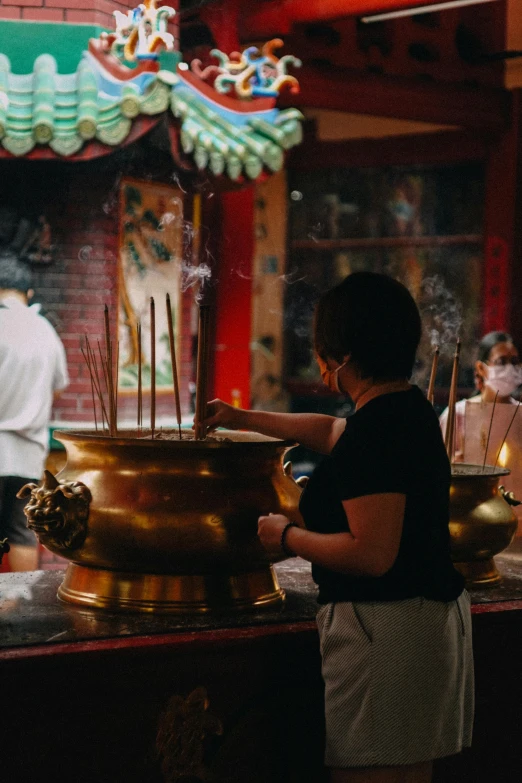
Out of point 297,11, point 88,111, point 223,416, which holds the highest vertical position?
point 297,11

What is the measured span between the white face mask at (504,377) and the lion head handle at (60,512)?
1997 mm

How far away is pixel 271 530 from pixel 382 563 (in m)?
0.23

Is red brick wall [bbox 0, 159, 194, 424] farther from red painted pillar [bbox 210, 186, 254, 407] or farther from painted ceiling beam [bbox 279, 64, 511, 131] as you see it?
red painted pillar [bbox 210, 186, 254, 407]

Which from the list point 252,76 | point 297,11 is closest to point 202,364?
point 252,76

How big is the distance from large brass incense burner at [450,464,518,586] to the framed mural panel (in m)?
3.13

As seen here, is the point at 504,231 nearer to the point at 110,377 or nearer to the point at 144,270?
the point at 144,270

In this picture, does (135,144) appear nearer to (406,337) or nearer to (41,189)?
(41,189)

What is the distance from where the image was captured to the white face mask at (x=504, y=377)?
349 centimetres

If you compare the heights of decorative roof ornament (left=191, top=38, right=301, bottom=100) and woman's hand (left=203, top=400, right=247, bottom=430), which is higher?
decorative roof ornament (left=191, top=38, right=301, bottom=100)

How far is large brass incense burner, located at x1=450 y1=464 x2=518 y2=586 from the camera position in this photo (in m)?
2.06

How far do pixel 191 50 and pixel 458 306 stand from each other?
2.33 metres

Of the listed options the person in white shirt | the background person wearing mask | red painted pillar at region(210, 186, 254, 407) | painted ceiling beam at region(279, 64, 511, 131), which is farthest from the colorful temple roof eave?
red painted pillar at region(210, 186, 254, 407)

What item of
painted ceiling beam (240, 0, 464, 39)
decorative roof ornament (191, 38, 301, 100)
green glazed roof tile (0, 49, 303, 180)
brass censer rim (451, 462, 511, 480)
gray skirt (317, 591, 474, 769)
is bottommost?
gray skirt (317, 591, 474, 769)

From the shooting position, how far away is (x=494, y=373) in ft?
11.7
